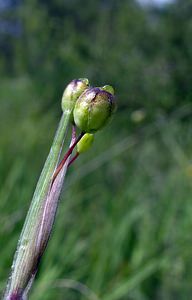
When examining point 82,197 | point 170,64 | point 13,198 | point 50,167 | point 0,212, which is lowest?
point 50,167

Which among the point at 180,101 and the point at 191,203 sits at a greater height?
the point at 180,101

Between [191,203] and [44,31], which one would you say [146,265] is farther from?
[44,31]

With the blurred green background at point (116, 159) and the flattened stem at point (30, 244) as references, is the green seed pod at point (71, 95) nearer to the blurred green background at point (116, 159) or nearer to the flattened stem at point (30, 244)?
the flattened stem at point (30, 244)

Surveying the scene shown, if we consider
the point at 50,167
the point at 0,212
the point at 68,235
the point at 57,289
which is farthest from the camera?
the point at 68,235

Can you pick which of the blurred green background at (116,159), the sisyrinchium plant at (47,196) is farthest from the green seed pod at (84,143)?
the blurred green background at (116,159)

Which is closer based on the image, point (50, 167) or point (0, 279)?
point (50, 167)

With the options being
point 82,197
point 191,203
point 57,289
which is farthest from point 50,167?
point 82,197

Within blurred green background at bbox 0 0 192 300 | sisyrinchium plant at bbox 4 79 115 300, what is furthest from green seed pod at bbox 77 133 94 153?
blurred green background at bbox 0 0 192 300

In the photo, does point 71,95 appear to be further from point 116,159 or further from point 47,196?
point 116,159

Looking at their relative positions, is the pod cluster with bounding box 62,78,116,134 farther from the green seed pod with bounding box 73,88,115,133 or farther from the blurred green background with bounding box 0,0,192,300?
the blurred green background with bounding box 0,0,192,300

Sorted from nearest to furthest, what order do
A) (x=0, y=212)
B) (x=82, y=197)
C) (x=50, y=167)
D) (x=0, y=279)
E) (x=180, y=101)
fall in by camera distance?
1. (x=50, y=167)
2. (x=0, y=279)
3. (x=0, y=212)
4. (x=82, y=197)
5. (x=180, y=101)
